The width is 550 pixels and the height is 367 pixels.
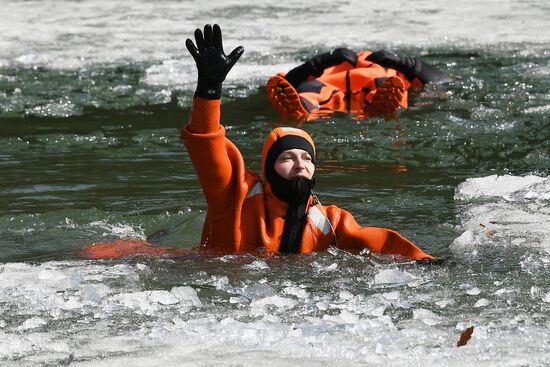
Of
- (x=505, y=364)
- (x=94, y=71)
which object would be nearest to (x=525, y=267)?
(x=505, y=364)

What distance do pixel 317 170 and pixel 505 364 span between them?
4085 millimetres

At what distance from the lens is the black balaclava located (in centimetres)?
578

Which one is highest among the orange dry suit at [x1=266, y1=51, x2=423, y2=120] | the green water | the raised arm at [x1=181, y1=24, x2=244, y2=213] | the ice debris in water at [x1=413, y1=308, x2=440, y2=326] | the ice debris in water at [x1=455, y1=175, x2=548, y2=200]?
the raised arm at [x1=181, y1=24, x2=244, y2=213]

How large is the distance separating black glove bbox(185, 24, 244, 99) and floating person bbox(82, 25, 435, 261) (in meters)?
0.09

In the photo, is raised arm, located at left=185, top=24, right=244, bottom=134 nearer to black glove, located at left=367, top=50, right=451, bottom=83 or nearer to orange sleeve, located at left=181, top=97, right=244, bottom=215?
orange sleeve, located at left=181, top=97, right=244, bottom=215

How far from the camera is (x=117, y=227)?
A: 22.5 ft

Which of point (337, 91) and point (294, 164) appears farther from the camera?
point (337, 91)

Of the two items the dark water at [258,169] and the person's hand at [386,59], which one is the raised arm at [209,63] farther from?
the person's hand at [386,59]

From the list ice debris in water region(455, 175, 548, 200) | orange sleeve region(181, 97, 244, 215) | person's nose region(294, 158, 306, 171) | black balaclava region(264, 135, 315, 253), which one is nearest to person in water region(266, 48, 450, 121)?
ice debris in water region(455, 175, 548, 200)

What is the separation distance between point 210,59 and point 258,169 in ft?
9.01

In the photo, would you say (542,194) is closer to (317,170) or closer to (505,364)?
(317,170)

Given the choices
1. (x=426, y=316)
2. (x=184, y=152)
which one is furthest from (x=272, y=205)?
(x=184, y=152)

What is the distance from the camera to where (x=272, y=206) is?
5.89m

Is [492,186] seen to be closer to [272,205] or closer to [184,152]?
[272,205]
